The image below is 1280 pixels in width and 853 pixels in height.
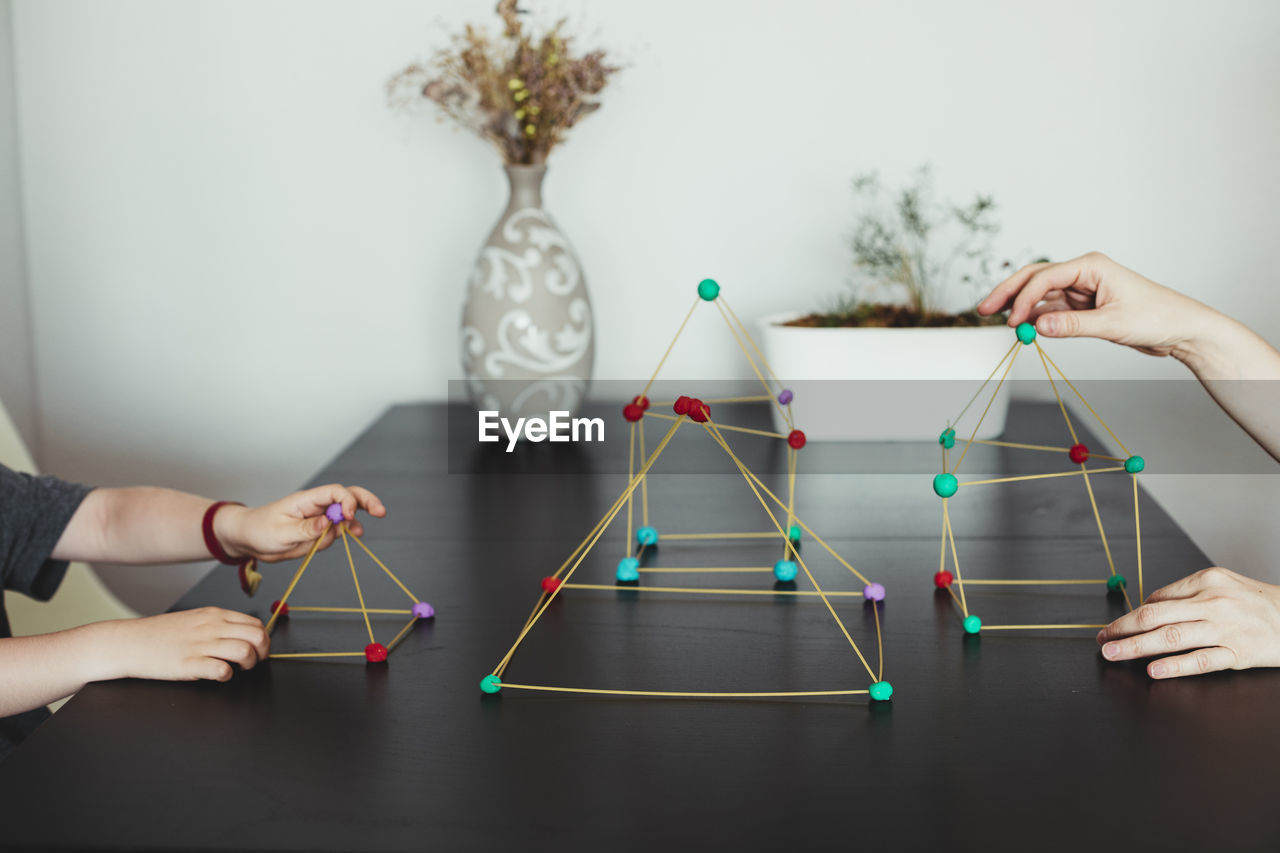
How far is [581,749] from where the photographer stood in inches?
26.8

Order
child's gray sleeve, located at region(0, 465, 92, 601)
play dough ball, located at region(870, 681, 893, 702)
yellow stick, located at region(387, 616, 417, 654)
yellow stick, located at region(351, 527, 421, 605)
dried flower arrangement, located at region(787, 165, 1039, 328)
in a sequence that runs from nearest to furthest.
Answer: play dough ball, located at region(870, 681, 893, 702)
yellow stick, located at region(387, 616, 417, 654)
yellow stick, located at region(351, 527, 421, 605)
child's gray sleeve, located at region(0, 465, 92, 601)
dried flower arrangement, located at region(787, 165, 1039, 328)

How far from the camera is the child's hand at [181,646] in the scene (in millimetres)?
781

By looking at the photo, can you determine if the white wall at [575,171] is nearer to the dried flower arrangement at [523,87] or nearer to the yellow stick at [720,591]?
the dried flower arrangement at [523,87]

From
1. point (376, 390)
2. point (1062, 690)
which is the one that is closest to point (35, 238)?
point (376, 390)

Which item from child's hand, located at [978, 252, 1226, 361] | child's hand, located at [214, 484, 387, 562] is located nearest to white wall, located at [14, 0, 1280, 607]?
child's hand, located at [978, 252, 1226, 361]

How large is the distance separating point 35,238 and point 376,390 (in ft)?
1.96

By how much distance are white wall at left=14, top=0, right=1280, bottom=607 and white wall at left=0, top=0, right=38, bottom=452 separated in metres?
0.02

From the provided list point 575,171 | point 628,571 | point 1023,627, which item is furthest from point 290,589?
point 575,171

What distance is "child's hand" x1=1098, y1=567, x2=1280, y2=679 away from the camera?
0.77 m

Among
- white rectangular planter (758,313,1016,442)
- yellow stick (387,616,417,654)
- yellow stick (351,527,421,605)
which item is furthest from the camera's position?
white rectangular planter (758,313,1016,442)

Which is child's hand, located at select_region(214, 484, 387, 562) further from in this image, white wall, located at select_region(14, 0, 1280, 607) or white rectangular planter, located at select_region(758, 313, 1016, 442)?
white wall, located at select_region(14, 0, 1280, 607)

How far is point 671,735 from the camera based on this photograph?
697 mm

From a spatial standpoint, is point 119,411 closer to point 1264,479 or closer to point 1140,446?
point 1140,446

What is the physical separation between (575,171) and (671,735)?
1178 millimetres
